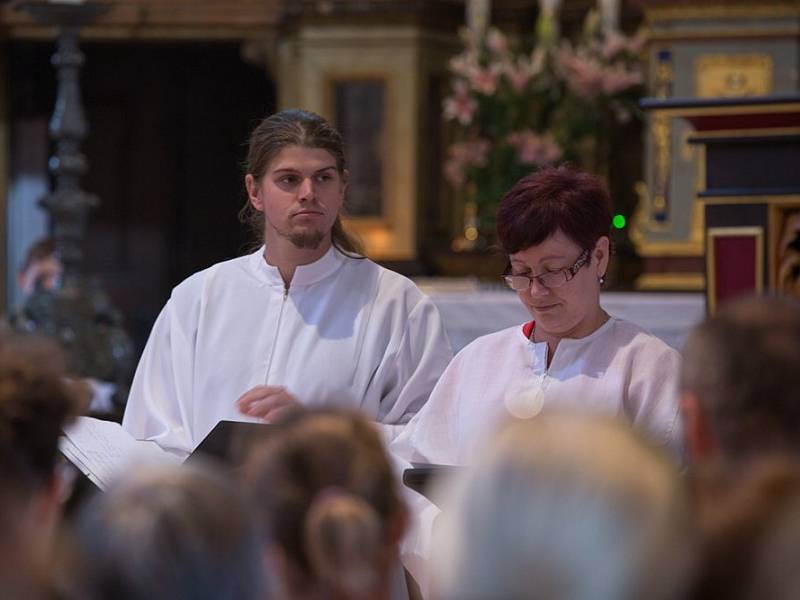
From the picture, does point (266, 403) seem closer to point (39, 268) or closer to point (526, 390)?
point (526, 390)

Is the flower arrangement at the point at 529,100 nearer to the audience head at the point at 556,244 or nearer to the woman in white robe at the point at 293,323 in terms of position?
the woman in white robe at the point at 293,323

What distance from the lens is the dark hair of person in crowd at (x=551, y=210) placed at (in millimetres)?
3779

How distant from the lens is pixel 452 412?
3.91 metres

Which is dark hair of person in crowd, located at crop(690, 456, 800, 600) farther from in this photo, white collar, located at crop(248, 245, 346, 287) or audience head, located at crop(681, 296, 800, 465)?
white collar, located at crop(248, 245, 346, 287)

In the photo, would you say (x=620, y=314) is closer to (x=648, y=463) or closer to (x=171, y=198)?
(x=648, y=463)

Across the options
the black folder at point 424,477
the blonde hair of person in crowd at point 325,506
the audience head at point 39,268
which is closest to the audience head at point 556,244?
the black folder at point 424,477

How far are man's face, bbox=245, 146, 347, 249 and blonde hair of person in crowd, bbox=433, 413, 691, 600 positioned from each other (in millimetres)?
2556

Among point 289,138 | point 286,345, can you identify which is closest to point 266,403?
point 286,345

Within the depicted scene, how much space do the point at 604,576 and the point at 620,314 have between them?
201 inches

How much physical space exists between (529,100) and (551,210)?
5.07 meters

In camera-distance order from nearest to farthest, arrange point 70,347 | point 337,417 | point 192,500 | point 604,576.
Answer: point 604,576 < point 192,500 < point 337,417 < point 70,347

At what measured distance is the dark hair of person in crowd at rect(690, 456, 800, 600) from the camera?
173 centimetres

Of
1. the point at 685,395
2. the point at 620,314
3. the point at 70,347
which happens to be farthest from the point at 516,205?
the point at 70,347

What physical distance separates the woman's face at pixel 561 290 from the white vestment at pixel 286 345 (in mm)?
555
